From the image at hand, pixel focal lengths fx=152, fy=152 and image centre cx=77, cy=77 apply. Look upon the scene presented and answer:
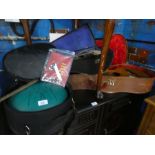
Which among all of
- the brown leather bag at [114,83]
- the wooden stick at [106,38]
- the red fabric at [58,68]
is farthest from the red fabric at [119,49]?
the red fabric at [58,68]

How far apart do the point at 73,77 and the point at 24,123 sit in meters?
0.42

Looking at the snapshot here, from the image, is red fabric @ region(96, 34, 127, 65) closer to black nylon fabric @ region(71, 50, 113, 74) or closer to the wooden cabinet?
black nylon fabric @ region(71, 50, 113, 74)

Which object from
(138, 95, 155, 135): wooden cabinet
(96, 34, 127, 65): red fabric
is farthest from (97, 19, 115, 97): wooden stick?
(96, 34, 127, 65): red fabric

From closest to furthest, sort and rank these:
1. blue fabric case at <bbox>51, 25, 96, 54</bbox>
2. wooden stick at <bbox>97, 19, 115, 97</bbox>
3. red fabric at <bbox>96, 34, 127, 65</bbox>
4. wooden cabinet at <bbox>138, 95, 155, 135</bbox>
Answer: wooden stick at <bbox>97, 19, 115, 97</bbox>
wooden cabinet at <bbox>138, 95, 155, 135</bbox>
blue fabric case at <bbox>51, 25, 96, 54</bbox>
red fabric at <bbox>96, 34, 127, 65</bbox>

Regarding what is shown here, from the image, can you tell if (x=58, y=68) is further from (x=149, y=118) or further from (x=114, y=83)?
(x=149, y=118)

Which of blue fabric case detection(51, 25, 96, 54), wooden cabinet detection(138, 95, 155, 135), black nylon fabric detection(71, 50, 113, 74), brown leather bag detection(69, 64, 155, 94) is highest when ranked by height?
blue fabric case detection(51, 25, 96, 54)

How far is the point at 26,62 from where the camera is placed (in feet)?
2.76

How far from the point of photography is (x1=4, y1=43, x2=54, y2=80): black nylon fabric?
796mm

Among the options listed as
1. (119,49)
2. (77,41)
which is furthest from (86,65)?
(119,49)

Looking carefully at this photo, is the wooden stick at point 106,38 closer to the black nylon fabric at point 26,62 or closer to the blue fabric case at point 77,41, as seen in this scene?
the blue fabric case at point 77,41
